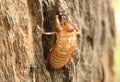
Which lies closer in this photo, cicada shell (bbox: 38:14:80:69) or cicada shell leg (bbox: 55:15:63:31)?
cicada shell (bbox: 38:14:80:69)

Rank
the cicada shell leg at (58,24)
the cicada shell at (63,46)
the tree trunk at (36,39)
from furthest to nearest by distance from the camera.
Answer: the cicada shell leg at (58,24)
the cicada shell at (63,46)
the tree trunk at (36,39)

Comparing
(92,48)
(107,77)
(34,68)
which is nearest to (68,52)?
(34,68)

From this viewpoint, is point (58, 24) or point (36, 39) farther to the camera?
point (58, 24)

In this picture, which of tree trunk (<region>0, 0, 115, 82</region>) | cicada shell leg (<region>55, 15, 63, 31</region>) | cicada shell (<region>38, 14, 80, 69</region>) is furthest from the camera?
cicada shell leg (<region>55, 15, 63, 31</region>)

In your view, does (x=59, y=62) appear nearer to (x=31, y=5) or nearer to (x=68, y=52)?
(x=68, y=52)

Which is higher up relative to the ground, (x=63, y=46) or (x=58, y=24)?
(x=58, y=24)

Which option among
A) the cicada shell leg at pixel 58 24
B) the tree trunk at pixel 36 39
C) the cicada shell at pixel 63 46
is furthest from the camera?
the cicada shell leg at pixel 58 24

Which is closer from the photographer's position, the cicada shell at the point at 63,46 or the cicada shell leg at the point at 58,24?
the cicada shell at the point at 63,46

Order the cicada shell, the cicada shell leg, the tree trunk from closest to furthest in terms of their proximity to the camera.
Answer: the tree trunk → the cicada shell → the cicada shell leg
